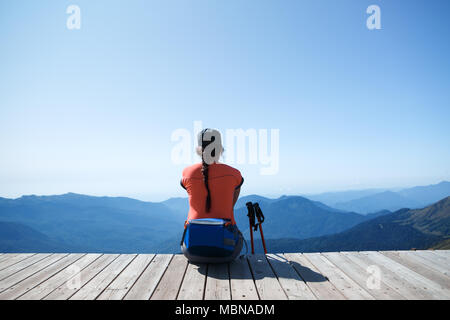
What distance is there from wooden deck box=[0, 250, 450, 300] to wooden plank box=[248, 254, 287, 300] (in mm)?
13

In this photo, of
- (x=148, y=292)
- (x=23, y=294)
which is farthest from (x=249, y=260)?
(x=23, y=294)

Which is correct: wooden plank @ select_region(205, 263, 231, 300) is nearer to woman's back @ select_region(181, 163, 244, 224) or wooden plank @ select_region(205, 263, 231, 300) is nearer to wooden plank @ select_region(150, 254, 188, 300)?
wooden plank @ select_region(150, 254, 188, 300)

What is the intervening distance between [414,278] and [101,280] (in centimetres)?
503

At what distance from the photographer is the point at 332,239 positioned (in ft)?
478

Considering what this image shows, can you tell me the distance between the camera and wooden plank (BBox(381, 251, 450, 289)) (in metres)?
3.97

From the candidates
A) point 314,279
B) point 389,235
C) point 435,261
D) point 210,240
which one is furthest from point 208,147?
point 389,235

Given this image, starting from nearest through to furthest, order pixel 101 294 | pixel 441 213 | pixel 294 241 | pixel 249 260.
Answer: pixel 101 294 → pixel 249 260 → pixel 294 241 → pixel 441 213

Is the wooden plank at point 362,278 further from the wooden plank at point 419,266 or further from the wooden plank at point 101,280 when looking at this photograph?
the wooden plank at point 101,280

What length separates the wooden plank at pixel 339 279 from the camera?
3332 millimetres

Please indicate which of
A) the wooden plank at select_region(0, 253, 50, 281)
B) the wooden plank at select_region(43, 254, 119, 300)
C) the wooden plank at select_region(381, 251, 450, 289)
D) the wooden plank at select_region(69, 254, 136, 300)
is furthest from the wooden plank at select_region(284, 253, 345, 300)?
the wooden plank at select_region(0, 253, 50, 281)

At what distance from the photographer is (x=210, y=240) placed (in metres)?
4.02

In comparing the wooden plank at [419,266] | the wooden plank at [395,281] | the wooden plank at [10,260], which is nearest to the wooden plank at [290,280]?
the wooden plank at [395,281]

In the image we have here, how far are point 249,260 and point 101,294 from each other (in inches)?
101
